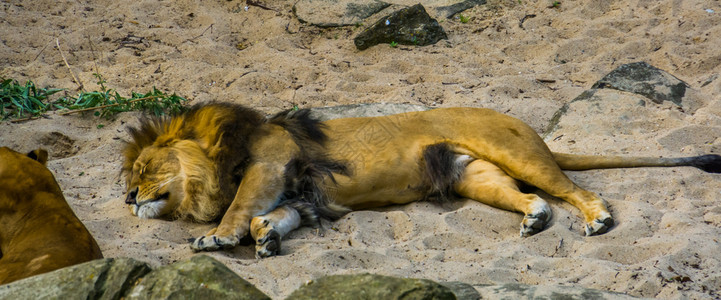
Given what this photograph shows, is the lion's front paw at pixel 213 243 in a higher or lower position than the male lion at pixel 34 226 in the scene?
lower

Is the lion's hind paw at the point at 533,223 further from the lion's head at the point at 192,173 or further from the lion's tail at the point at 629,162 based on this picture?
the lion's head at the point at 192,173

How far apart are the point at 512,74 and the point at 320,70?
67.5 inches

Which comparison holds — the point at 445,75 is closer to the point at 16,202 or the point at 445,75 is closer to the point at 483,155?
the point at 483,155

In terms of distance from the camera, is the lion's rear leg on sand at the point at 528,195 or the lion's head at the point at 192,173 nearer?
the lion's rear leg on sand at the point at 528,195

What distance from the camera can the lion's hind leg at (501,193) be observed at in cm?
416

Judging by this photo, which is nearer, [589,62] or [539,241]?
[539,241]

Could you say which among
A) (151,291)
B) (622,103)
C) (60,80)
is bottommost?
(622,103)

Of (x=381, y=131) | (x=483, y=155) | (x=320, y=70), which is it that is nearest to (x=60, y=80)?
(x=320, y=70)

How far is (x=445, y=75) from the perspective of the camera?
660cm

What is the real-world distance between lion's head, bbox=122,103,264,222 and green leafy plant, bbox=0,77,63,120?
1.69 m

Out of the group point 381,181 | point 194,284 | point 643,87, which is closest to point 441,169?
point 381,181

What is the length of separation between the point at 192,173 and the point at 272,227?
73 centimetres

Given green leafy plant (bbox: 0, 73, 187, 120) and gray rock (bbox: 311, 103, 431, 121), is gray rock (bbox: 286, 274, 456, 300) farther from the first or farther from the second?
green leafy plant (bbox: 0, 73, 187, 120)

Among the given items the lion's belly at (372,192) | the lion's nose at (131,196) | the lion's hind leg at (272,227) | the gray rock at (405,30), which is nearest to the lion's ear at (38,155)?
the lion's nose at (131,196)
